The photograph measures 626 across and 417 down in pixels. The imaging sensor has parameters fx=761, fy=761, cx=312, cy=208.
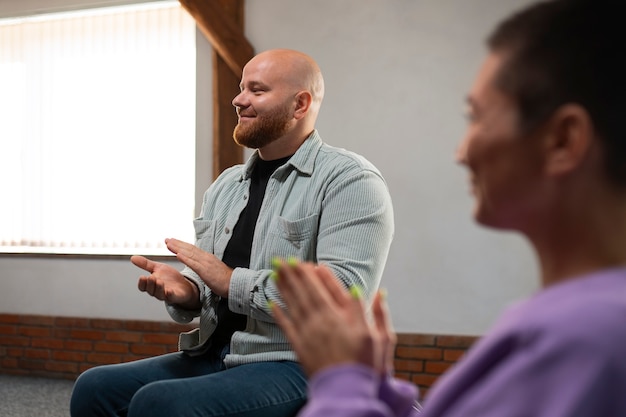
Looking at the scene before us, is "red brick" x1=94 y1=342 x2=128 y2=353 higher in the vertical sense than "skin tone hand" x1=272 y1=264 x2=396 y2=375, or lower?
lower

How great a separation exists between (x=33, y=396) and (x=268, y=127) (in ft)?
9.70

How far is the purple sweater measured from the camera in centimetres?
59

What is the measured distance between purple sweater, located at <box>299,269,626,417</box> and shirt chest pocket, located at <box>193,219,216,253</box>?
147 cm

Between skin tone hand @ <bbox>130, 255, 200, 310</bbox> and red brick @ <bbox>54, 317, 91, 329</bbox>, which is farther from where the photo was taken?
red brick @ <bbox>54, 317, 91, 329</bbox>

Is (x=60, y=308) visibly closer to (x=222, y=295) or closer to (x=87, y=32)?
(x=87, y=32)

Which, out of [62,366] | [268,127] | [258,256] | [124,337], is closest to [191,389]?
[258,256]

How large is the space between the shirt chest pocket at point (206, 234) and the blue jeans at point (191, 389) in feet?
1.01

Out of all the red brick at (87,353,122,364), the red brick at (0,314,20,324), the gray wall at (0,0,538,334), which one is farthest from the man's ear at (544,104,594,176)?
the red brick at (0,314,20,324)

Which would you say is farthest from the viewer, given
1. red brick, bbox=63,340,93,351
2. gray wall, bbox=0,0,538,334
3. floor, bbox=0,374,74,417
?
red brick, bbox=63,340,93,351

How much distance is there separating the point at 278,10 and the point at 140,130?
43.8 inches

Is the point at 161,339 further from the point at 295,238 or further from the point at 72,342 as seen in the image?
the point at 295,238

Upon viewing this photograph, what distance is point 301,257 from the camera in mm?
1935

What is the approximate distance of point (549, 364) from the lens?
0.60 metres

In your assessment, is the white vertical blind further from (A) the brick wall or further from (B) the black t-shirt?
(B) the black t-shirt
